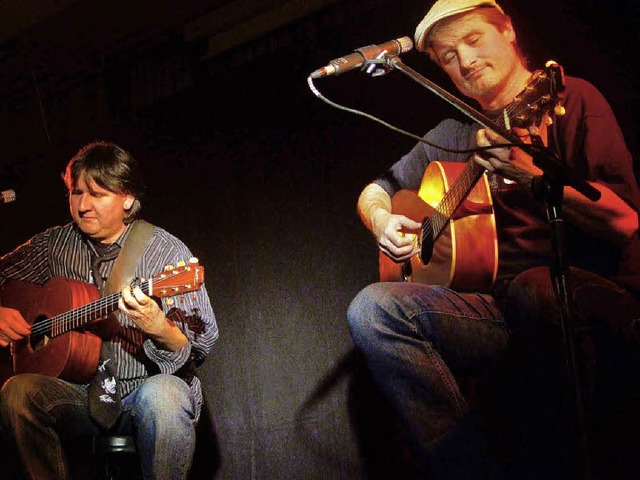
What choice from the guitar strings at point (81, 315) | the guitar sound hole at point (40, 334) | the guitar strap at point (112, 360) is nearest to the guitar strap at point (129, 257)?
the guitar strap at point (112, 360)

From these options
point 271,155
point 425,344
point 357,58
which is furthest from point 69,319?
point 357,58

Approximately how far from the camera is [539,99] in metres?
1.76

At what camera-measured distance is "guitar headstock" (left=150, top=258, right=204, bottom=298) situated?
101 inches

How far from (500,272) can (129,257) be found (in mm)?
1661

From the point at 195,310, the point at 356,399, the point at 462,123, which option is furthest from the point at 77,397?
the point at 462,123

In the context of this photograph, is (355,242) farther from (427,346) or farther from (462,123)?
(427,346)

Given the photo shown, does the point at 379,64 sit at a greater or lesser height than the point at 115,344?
greater

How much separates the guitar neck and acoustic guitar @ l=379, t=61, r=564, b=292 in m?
1.17

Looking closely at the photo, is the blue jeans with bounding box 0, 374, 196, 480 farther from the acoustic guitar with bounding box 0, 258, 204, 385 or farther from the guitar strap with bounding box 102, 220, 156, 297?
the guitar strap with bounding box 102, 220, 156, 297

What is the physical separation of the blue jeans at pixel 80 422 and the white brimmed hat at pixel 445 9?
1.79 m

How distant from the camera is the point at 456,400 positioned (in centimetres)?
189

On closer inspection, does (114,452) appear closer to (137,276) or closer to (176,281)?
(176,281)

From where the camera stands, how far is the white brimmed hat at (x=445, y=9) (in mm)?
2582

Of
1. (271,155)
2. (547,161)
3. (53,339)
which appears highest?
(271,155)
